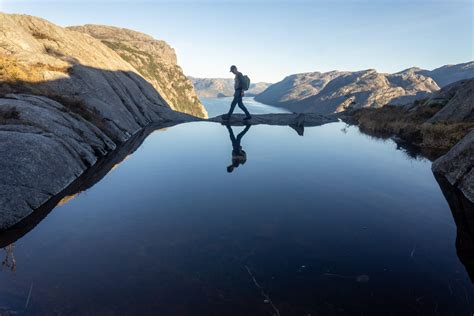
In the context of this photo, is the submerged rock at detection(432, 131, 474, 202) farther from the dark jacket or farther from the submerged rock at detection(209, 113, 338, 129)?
the submerged rock at detection(209, 113, 338, 129)

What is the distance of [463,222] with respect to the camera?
327 inches

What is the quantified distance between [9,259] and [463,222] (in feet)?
34.8

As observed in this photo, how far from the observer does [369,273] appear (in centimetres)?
589

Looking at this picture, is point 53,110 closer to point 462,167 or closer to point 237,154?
point 237,154

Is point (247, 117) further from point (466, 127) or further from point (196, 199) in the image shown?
point (196, 199)

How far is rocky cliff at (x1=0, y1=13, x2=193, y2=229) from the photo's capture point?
8672 millimetres

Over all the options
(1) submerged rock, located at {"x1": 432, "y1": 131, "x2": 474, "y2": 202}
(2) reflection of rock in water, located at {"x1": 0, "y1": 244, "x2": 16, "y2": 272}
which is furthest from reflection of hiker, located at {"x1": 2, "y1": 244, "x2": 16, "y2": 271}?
(1) submerged rock, located at {"x1": 432, "y1": 131, "x2": 474, "y2": 202}

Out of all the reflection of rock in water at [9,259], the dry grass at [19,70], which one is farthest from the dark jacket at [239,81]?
the reflection of rock in water at [9,259]

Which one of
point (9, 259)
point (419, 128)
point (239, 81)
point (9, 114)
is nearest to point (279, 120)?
point (239, 81)

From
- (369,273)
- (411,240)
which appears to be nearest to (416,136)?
(411,240)

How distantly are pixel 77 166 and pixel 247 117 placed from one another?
1990 centimetres

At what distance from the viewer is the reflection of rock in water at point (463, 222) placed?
21.3 ft

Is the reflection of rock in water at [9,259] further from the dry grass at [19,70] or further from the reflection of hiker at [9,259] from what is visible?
the dry grass at [19,70]

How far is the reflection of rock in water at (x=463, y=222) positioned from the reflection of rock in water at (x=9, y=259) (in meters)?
8.44
